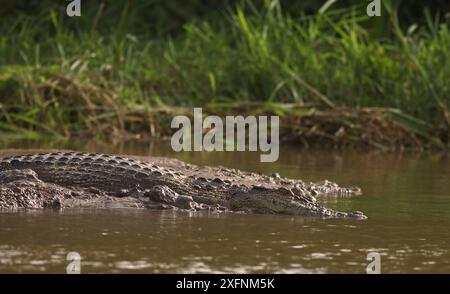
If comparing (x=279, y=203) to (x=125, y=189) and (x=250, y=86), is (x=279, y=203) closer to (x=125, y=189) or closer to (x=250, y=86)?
(x=125, y=189)

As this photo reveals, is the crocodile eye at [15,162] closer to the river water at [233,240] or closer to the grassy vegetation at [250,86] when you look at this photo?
the river water at [233,240]

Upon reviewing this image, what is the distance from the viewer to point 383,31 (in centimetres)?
1494

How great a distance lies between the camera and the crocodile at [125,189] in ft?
23.2

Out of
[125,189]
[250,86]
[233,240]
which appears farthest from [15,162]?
[250,86]

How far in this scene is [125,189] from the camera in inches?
292

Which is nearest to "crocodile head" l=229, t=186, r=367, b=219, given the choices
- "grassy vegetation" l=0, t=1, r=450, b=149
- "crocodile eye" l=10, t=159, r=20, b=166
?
"crocodile eye" l=10, t=159, r=20, b=166

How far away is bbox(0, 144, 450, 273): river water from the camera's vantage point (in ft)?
17.3

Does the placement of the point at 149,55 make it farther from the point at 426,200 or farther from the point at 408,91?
the point at 426,200

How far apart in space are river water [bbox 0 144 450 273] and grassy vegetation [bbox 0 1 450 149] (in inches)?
178

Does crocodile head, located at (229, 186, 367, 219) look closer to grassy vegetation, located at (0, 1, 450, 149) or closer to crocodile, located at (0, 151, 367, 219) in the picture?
crocodile, located at (0, 151, 367, 219)

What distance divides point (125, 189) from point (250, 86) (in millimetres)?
6179

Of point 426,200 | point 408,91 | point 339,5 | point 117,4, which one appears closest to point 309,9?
point 339,5
